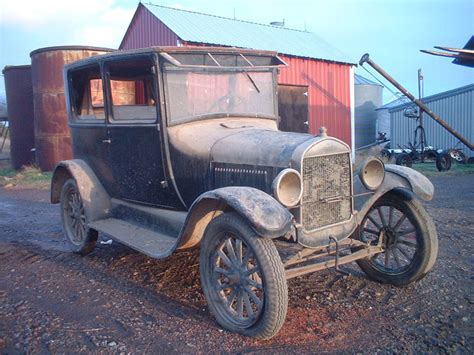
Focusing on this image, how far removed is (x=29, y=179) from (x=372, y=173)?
1063cm

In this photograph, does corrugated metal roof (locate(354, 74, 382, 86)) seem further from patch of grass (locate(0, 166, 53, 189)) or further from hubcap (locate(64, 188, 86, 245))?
hubcap (locate(64, 188, 86, 245))

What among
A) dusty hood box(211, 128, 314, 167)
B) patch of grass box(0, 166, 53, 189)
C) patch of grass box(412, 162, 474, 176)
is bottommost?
patch of grass box(412, 162, 474, 176)

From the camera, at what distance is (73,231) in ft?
18.0

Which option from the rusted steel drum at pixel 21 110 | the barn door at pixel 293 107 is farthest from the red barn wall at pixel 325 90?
the rusted steel drum at pixel 21 110

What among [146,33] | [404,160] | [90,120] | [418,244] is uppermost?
[146,33]

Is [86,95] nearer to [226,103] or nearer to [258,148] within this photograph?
[226,103]

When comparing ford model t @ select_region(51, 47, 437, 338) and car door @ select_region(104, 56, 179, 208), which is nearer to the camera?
ford model t @ select_region(51, 47, 437, 338)

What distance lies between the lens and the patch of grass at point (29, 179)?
448 inches

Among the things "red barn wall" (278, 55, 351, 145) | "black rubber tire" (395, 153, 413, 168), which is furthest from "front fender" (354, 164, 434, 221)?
"black rubber tire" (395, 153, 413, 168)

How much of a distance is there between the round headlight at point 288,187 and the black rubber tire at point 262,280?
33 centimetres

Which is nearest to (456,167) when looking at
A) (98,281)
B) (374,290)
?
(374,290)

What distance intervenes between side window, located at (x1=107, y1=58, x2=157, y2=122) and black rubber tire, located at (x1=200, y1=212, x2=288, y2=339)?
4.87ft

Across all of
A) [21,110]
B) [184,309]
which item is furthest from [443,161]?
[21,110]

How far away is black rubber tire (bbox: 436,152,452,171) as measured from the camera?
45.0 feet
